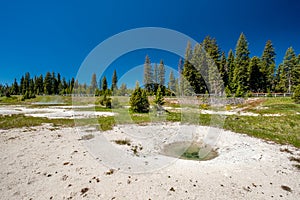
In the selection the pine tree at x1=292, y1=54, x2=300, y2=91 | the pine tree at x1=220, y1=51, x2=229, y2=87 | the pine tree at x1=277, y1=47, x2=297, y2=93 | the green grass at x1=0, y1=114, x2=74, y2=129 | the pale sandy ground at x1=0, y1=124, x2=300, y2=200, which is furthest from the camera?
the pine tree at x1=220, y1=51, x2=229, y2=87

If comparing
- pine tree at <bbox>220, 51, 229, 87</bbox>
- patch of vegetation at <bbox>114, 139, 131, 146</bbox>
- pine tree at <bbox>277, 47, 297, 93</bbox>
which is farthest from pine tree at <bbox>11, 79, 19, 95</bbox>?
pine tree at <bbox>277, 47, 297, 93</bbox>

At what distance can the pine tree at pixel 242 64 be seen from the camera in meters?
32.1

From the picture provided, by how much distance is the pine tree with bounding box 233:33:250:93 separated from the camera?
32.1m

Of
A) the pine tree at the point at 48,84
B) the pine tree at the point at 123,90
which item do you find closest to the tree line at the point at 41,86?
the pine tree at the point at 48,84

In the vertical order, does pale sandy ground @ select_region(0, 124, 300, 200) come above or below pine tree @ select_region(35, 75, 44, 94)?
below

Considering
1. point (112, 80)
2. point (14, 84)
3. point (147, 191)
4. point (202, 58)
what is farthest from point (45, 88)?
point (147, 191)

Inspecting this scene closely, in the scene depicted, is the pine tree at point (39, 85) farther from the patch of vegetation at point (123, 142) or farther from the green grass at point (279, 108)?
the green grass at point (279, 108)

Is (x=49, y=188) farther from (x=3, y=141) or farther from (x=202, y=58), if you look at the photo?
(x=202, y=58)

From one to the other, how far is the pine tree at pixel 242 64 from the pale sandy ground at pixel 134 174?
2909 cm

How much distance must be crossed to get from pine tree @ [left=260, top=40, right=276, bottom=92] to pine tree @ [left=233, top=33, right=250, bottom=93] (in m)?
6.03

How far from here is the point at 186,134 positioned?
1022 centimetres

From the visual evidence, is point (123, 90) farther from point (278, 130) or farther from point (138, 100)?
point (278, 130)

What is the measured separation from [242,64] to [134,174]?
37.3m

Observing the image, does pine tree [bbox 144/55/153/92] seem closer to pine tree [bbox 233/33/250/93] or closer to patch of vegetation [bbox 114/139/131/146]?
pine tree [bbox 233/33/250/93]
